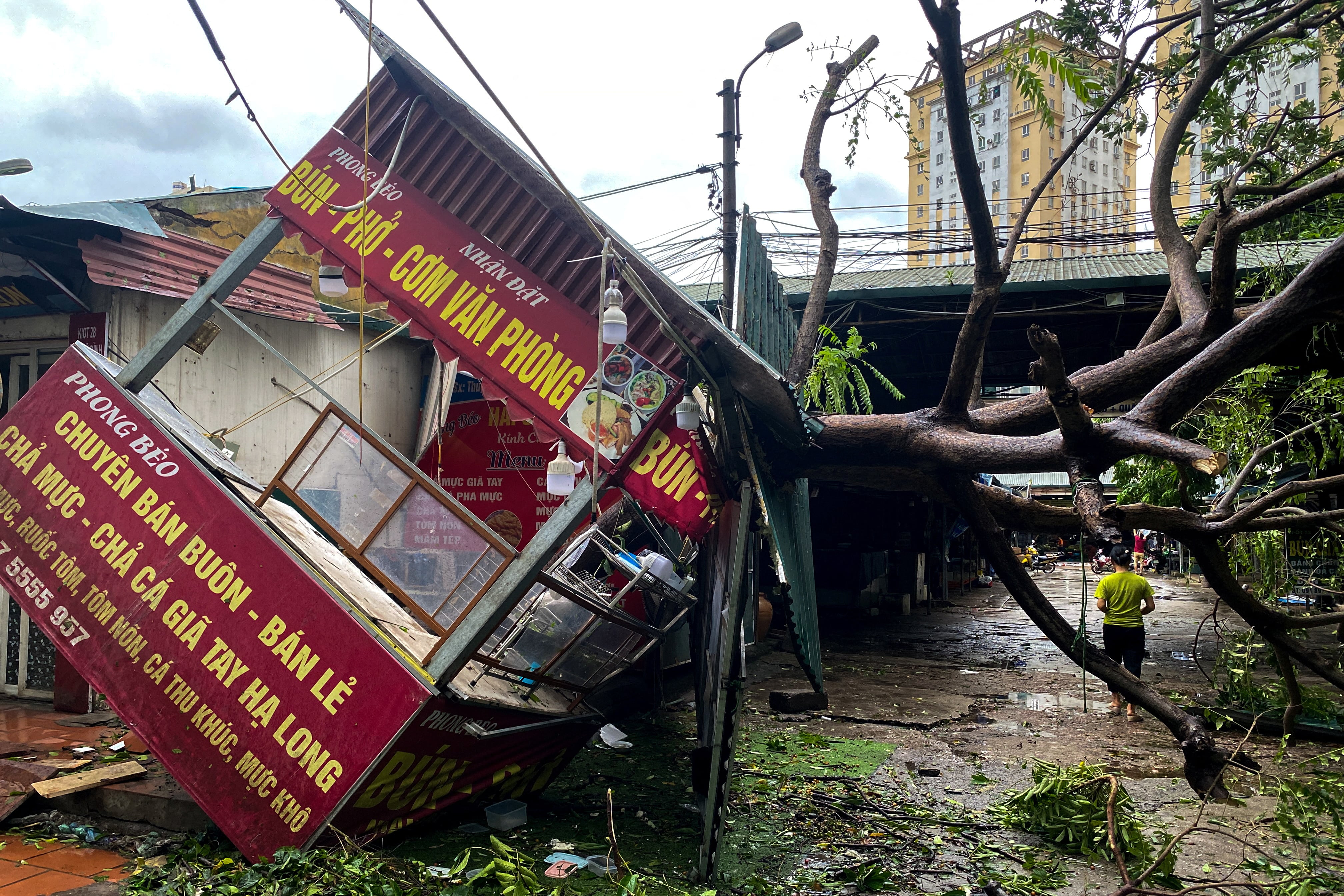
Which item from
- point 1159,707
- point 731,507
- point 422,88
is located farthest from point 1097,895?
point 422,88

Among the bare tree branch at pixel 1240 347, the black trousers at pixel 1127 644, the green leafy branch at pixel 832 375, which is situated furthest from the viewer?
the black trousers at pixel 1127 644

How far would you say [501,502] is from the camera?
12.1 meters

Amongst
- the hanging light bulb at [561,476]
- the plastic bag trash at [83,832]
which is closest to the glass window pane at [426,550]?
the hanging light bulb at [561,476]

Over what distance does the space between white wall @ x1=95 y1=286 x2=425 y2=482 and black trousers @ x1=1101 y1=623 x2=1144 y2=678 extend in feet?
30.6

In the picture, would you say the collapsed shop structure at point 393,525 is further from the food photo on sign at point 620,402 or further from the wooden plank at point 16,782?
the wooden plank at point 16,782

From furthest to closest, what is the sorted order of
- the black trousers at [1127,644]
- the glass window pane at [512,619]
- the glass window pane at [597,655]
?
the black trousers at [1127,644] < the glass window pane at [597,655] < the glass window pane at [512,619]

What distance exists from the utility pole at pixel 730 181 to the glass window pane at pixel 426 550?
5.33 m

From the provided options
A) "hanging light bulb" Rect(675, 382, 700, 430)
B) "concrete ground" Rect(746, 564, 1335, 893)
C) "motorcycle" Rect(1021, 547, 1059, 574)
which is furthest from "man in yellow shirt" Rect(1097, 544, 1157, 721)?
"motorcycle" Rect(1021, 547, 1059, 574)

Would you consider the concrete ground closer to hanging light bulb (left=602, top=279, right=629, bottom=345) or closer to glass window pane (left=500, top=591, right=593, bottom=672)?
glass window pane (left=500, top=591, right=593, bottom=672)

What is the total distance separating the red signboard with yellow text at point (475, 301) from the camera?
18.2 feet

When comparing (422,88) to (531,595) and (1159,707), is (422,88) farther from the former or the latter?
(1159,707)

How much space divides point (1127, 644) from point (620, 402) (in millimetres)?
7604

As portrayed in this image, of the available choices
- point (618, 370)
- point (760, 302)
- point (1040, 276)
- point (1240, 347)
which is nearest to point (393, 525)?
point (618, 370)

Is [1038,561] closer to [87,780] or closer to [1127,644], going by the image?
[1127,644]
